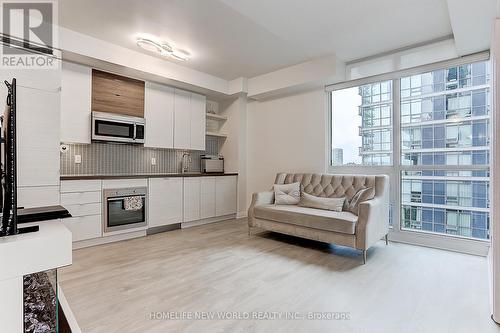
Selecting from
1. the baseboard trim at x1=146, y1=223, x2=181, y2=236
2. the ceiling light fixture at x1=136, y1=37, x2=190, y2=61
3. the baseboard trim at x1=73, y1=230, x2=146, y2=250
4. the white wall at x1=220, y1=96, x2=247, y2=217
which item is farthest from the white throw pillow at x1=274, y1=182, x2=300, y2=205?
the ceiling light fixture at x1=136, y1=37, x2=190, y2=61

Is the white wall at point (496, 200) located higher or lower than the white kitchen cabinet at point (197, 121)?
lower

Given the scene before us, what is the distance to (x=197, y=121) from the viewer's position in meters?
4.85

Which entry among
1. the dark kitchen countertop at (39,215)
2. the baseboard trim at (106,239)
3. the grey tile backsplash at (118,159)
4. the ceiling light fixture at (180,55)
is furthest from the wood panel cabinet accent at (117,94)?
the dark kitchen countertop at (39,215)

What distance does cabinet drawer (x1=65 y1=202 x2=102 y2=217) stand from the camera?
10.4ft

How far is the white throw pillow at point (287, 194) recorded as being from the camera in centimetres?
393

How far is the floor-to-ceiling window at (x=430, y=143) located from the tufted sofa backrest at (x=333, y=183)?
0.46m

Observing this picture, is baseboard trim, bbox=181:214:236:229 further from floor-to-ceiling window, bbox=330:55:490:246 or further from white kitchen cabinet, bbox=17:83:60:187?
floor-to-ceiling window, bbox=330:55:490:246

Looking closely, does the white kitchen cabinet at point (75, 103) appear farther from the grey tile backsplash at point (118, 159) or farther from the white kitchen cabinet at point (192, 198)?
the white kitchen cabinet at point (192, 198)

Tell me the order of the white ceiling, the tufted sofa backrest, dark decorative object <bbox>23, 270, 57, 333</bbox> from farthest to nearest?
the tufted sofa backrest
the white ceiling
dark decorative object <bbox>23, 270, 57, 333</bbox>

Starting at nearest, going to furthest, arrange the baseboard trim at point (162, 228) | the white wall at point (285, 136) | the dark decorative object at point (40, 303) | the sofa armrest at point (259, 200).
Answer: the dark decorative object at point (40, 303), the sofa armrest at point (259, 200), the baseboard trim at point (162, 228), the white wall at point (285, 136)

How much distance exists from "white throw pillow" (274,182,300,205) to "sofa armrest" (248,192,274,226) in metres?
0.12

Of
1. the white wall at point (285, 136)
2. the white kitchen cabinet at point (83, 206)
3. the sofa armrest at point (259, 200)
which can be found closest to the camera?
the white kitchen cabinet at point (83, 206)

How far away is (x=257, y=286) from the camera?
227 cm

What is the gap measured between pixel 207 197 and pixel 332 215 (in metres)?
2.36
